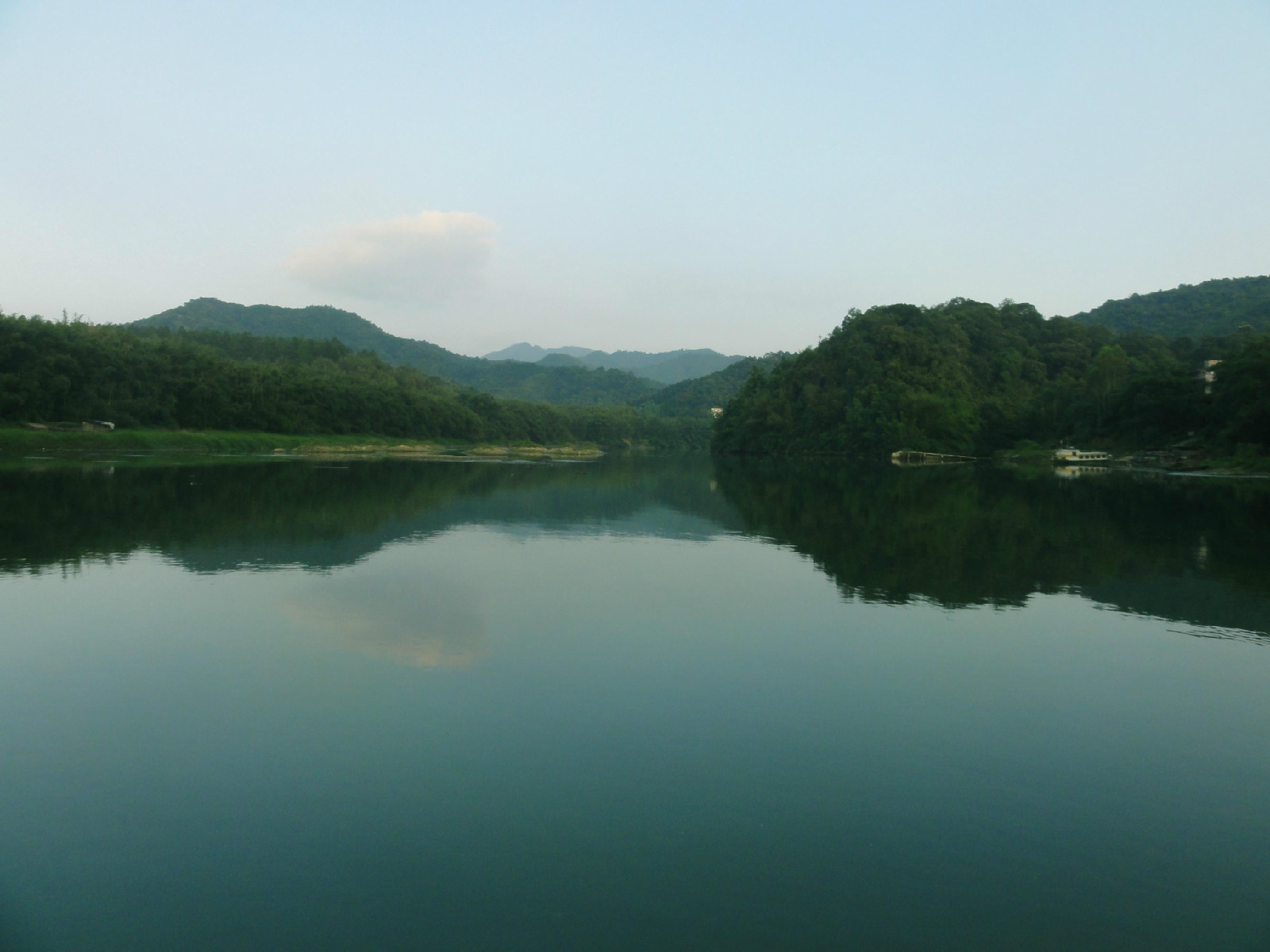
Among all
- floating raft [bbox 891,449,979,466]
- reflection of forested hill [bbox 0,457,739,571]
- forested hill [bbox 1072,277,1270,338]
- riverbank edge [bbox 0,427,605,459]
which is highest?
forested hill [bbox 1072,277,1270,338]

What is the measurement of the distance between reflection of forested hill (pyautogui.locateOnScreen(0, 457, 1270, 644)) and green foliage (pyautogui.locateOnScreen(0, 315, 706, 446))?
78.1ft

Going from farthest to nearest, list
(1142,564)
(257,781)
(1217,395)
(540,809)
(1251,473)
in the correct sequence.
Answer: (1217,395) < (1251,473) < (1142,564) < (257,781) < (540,809)

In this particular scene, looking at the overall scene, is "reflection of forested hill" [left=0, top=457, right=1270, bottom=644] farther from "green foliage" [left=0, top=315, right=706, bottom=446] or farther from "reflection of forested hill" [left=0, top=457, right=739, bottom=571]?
"green foliage" [left=0, top=315, right=706, bottom=446]

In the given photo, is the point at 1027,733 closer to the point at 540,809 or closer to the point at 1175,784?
the point at 1175,784

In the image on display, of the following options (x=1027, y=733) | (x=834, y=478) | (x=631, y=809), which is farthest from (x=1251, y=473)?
(x=631, y=809)

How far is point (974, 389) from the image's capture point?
8781 cm

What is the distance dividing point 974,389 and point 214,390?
74689 mm

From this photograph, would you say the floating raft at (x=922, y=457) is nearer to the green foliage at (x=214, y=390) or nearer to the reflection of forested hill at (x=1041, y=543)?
the reflection of forested hill at (x=1041, y=543)

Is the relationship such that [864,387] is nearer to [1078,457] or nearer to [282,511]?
[1078,457]

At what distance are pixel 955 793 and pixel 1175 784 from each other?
1.61 meters

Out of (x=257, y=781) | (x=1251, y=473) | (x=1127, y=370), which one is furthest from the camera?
(x=1127, y=370)

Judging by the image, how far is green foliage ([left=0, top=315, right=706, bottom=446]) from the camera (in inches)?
1962

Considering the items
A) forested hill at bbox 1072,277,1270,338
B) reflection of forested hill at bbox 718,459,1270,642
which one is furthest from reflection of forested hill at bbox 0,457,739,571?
forested hill at bbox 1072,277,1270,338

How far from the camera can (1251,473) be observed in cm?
4050
